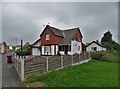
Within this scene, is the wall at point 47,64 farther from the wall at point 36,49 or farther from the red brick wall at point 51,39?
the wall at point 36,49

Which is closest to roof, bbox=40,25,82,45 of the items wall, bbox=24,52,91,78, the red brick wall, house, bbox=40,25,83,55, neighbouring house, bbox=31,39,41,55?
house, bbox=40,25,83,55

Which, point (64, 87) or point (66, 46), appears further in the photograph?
point (66, 46)

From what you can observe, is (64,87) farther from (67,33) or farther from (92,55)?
(67,33)

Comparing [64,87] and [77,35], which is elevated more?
[77,35]

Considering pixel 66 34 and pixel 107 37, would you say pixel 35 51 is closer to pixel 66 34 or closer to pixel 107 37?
pixel 66 34

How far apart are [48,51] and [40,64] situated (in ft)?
88.4

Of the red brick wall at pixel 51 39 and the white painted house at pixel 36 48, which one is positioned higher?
the red brick wall at pixel 51 39

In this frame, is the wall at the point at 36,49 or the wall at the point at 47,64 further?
the wall at the point at 36,49

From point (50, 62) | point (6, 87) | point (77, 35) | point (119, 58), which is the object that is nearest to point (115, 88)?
point (6, 87)

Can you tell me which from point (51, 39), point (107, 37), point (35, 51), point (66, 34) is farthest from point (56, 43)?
point (107, 37)

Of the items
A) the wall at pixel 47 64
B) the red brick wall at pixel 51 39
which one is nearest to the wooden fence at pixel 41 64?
the wall at pixel 47 64

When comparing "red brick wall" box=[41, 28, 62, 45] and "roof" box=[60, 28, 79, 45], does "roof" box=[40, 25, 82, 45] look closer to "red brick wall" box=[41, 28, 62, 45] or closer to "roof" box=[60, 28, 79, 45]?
"roof" box=[60, 28, 79, 45]

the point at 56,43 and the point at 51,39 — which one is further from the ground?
the point at 51,39

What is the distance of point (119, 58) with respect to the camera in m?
31.3
